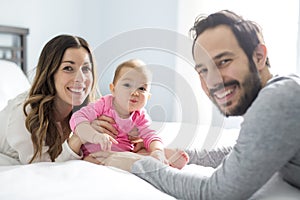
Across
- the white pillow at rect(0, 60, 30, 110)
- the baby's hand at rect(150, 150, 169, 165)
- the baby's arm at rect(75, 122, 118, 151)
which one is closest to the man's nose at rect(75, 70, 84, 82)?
the baby's arm at rect(75, 122, 118, 151)

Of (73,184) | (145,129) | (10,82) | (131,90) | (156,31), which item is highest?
(156,31)

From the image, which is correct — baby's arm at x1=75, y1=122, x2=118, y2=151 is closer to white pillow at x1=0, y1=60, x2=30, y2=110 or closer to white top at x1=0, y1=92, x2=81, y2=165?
white top at x1=0, y1=92, x2=81, y2=165

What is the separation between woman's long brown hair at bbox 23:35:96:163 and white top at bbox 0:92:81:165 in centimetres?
2

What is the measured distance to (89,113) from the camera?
0.85m

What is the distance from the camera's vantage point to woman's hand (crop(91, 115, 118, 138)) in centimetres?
81

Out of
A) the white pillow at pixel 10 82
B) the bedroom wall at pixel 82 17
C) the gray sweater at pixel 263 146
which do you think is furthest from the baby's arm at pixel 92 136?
the bedroom wall at pixel 82 17

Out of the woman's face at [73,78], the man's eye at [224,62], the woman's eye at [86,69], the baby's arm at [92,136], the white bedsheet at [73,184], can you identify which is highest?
the man's eye at [224,62]

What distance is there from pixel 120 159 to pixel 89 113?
0.41ft

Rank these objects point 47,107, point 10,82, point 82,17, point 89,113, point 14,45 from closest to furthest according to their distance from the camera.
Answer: point 89,113
point 47,107
point 10,82
point 14,45
point 82,17

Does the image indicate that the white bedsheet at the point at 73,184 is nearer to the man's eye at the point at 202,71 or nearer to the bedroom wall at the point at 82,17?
the man's eye at the point at 202,71

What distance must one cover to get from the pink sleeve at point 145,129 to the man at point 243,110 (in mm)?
57

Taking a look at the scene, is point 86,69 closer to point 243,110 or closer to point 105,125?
point 105,125

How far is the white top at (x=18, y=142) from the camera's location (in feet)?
3.46

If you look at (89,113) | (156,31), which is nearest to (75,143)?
(89,113)
